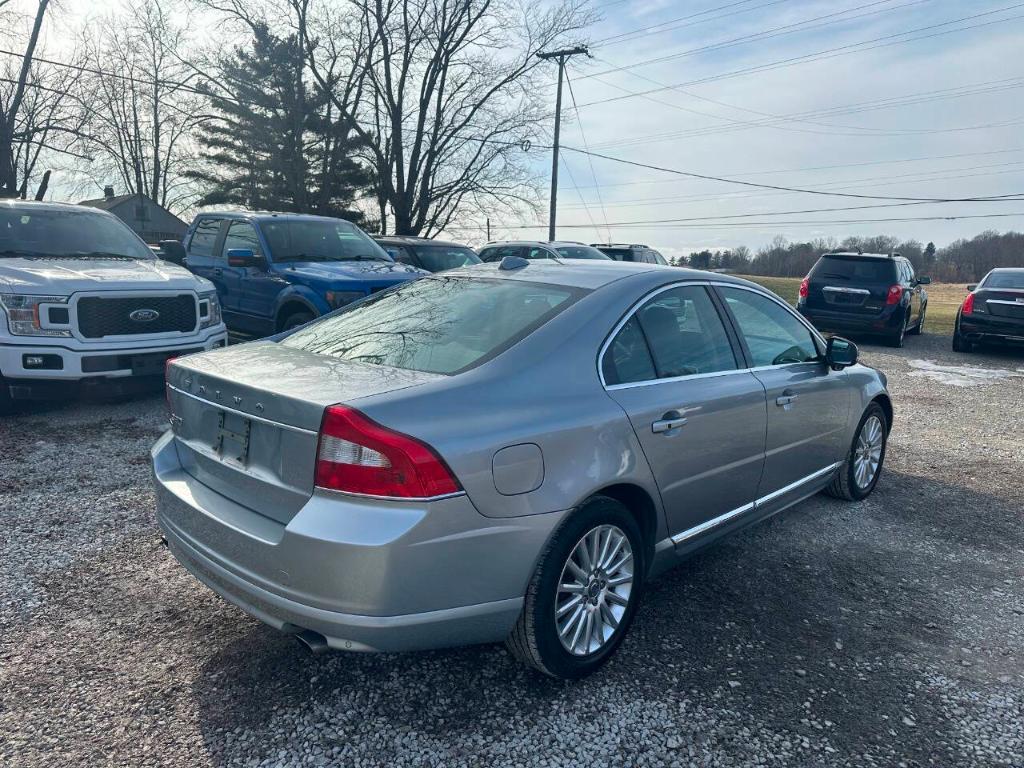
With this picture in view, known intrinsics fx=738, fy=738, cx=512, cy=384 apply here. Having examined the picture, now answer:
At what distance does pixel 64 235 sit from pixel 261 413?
6190mm

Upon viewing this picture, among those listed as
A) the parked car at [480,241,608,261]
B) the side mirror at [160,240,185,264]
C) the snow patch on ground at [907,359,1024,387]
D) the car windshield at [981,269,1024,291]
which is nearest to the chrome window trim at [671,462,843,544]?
the snow patch on ground at [907,359,1024,387]

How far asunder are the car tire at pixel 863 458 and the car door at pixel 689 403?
1.45 meters

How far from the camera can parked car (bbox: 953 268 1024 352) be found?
12055 millimetres

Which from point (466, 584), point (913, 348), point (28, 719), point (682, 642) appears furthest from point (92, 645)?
point (913, 348)

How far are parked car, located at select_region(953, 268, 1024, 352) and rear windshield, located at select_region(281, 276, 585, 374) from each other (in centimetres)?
1186

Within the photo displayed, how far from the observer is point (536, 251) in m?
14.9

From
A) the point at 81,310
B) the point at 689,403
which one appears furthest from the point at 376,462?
the point at 81,310

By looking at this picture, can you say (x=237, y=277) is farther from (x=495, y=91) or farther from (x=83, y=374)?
(x=495, y=91)

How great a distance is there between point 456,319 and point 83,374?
4.39 m

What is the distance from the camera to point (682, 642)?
313 cm

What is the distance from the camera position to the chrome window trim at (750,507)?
3309 millimetres

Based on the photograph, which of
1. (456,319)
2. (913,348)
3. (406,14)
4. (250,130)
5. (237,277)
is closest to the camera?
(456,319)

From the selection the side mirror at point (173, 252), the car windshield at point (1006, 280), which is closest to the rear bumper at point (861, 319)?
the car windshield at point (1006, 280)

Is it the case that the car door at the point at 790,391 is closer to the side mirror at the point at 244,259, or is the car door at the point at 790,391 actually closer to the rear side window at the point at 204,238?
the side mirror at the point at 244,259
